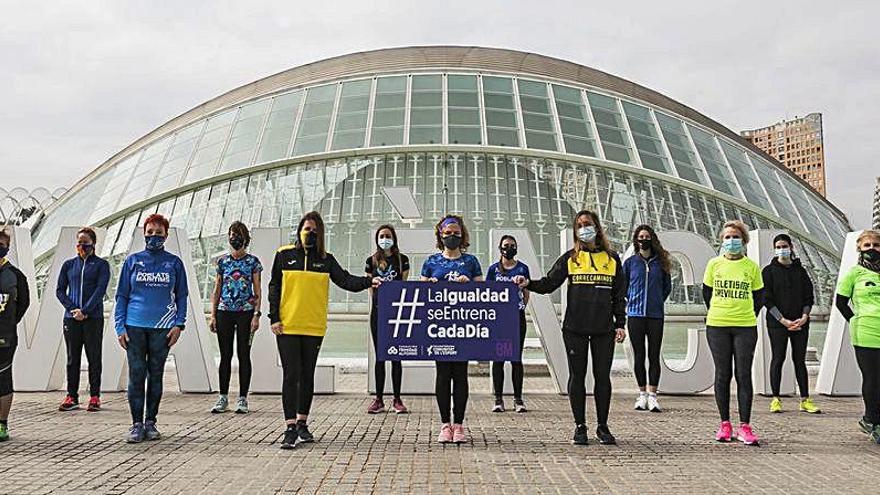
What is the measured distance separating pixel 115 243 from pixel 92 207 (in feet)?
11.2

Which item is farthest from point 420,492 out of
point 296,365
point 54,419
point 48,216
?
point 48,216

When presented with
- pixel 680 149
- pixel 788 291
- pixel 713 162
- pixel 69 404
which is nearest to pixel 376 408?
pixel 69 404

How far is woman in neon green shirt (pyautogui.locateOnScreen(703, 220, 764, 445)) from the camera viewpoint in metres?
6.14

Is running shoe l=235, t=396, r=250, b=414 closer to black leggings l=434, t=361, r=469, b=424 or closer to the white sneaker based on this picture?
black leggings l=434, t=361, r=469, b=424

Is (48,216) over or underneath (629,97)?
underneath

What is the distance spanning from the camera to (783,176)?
23859 mm

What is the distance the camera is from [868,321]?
6.32 metres

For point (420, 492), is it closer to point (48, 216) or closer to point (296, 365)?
point (296, 365)

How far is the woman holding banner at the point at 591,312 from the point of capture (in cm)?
607

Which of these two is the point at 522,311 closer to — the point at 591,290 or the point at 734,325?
the point at 591,290

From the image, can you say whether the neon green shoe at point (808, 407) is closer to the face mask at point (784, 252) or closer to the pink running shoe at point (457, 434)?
the face mask at point (784, 252)

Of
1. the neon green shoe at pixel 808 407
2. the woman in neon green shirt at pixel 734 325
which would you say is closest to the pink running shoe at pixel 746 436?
the woman in neon green shirt at pixel 734 325

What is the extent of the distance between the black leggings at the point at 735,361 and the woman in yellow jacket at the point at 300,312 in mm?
3501

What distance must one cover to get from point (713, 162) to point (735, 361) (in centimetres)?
1563
